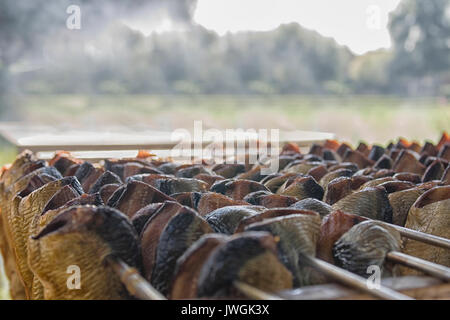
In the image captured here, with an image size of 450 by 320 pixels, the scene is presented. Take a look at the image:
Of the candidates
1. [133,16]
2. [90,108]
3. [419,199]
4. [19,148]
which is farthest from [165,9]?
[419,199]

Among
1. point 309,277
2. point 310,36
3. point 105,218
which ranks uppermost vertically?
point 310,36

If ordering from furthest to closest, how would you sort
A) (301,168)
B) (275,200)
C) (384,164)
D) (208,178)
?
(384,164) → (301,168) → (208,178) → (275,200)

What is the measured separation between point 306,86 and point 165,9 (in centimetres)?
406

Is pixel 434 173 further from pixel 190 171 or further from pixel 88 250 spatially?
pixel 88 250

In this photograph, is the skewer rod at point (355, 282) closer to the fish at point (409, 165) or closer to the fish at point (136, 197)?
the fish at point (136, 197)

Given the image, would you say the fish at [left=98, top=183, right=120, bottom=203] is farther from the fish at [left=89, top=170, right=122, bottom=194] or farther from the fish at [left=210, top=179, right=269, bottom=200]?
the fish at [left=210, top=179, right=269, bottom=200]

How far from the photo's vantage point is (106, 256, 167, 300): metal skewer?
0.92m

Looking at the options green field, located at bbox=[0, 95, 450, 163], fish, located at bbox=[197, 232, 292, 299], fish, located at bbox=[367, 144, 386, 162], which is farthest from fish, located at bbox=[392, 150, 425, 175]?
green field, located at bbox=[0, 95, 450, 163]

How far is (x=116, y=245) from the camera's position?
111 centimetres

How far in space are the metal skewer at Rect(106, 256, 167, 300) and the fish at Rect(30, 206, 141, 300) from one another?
32mm

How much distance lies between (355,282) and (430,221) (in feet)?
2.04

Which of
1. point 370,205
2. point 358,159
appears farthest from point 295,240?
point 358,159

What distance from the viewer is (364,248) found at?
1.15 metres
